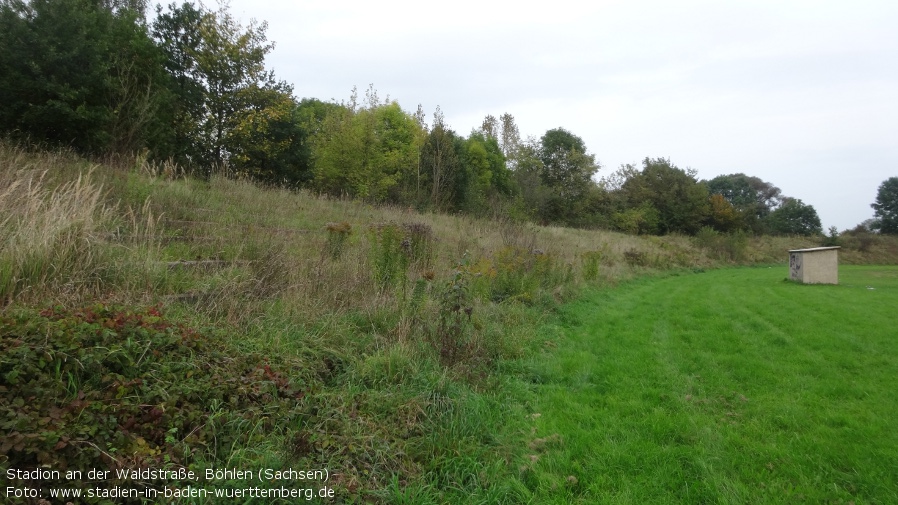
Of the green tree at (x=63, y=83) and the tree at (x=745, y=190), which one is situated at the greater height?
the tree at (x=745, y=190)

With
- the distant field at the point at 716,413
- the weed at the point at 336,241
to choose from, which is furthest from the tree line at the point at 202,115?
the distant field at the point at 716,413

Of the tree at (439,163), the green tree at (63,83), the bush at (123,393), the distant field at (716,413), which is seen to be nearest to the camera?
the bush at (123,393)

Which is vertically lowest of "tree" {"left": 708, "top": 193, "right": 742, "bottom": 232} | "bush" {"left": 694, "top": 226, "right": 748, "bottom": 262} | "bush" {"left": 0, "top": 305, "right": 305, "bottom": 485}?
"bush" {"left": 0, "top": 305, "right": 305, "bottom": 485}

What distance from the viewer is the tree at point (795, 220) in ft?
152

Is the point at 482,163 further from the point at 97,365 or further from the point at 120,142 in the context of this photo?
the point at 97,365

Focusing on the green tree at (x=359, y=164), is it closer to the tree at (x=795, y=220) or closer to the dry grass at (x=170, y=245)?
the dry grass at (x=170, y=245)

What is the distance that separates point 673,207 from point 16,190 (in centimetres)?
4480

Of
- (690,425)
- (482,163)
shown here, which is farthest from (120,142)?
(482,163)

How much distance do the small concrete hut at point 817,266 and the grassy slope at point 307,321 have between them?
13636 millimetres

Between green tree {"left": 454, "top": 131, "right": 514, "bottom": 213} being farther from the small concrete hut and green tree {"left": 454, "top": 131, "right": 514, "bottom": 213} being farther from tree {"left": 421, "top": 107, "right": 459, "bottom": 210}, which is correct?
the small concrete hut

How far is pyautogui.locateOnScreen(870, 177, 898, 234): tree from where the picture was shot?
45.0 meters

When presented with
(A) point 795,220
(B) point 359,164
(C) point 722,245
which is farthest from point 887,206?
(B) point 359,164

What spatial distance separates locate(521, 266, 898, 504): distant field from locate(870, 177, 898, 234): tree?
50.4 meters

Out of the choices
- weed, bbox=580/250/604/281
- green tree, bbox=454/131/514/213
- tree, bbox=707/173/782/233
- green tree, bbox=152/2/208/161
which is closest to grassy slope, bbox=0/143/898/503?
weed, bbox=580/250/604/281
